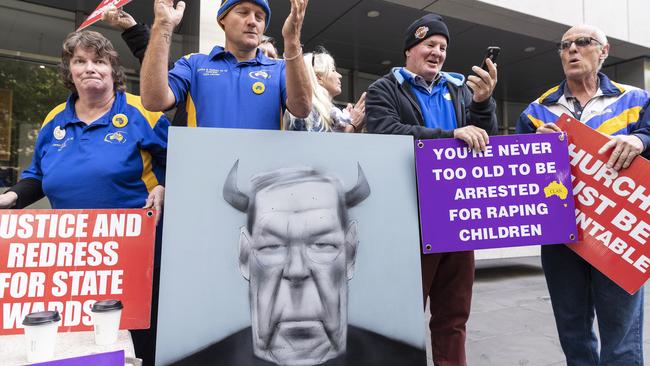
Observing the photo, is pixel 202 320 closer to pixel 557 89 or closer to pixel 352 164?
pixel 352 164

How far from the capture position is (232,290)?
1.63 m

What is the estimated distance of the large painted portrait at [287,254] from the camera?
1.60 meters

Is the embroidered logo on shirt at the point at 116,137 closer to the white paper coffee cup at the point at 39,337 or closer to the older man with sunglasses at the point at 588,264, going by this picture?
the white paper coffee cup at the point at 39,337

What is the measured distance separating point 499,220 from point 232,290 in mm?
1180

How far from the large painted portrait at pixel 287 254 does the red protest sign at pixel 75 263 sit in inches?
8.1

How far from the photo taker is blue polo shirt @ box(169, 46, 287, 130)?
1854 mm

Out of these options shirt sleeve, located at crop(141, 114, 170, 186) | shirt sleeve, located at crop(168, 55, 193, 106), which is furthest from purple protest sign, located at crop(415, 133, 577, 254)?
shirt sleeve, located at crop(141, 114, 170, 186)

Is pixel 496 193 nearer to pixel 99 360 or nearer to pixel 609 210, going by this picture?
pixel 609 210

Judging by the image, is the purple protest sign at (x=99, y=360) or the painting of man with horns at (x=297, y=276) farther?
the painting of man with horns at (x=297, y=276)

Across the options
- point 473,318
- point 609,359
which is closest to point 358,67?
point 473,318

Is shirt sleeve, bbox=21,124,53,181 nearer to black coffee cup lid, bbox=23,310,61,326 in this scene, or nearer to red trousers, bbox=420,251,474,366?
black coffee cup lid, bbox=23,310,61,326

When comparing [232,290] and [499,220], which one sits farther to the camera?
[499,220]

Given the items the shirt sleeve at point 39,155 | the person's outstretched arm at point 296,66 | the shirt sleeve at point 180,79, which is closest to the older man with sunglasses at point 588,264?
the person's outstretched arm at point 296,66

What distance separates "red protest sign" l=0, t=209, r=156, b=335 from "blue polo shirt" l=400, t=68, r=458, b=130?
1.39 m
